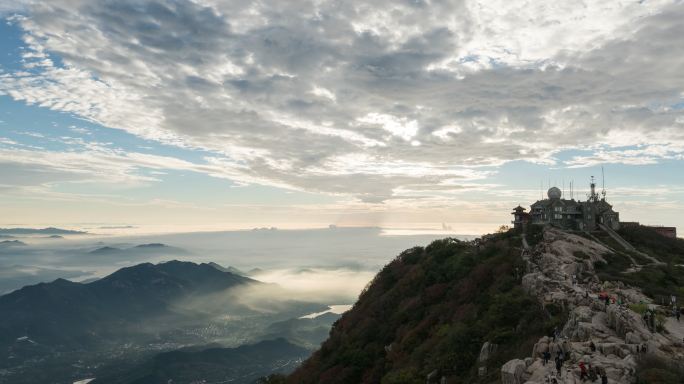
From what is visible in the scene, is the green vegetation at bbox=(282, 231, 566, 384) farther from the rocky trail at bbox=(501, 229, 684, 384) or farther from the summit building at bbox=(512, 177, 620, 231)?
the summit building at bbox=(512, 177, 620, 231)

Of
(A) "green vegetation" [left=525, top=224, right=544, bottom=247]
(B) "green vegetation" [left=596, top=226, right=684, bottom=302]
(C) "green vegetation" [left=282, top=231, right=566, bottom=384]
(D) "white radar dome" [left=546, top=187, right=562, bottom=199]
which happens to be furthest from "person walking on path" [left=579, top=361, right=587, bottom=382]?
(D) "white radar dome" [left=546, top=187, right=562, bottom=199]

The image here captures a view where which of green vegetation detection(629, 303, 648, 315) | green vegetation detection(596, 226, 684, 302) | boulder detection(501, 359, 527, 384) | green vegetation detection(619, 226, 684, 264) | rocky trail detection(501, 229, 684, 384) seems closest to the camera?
rocky trail detection(501, 229, 684, 384)

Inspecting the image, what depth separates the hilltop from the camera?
918 inches

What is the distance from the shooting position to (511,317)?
33.7m

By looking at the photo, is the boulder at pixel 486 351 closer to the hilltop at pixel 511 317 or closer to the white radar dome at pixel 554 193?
the hilltop at pixel 511 317

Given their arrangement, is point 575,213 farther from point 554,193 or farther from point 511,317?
point 511,317

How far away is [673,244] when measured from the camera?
230 ft

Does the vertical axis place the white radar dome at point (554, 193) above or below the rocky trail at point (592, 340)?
above

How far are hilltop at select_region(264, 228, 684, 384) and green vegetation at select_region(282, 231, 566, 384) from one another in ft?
0.47

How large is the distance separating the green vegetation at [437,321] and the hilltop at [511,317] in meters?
0.14

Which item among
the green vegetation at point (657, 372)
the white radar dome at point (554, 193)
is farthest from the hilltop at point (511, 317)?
the white radar dome at point (554, 193)

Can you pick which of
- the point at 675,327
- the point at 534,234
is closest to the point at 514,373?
the point at 675,327

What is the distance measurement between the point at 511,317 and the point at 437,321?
A: 12830mm

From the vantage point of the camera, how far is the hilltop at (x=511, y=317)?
23.3 metres
